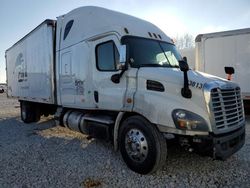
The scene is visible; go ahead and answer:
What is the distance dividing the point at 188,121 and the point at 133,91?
4.41 feet

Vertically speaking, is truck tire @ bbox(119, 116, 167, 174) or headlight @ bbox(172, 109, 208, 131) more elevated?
headlight @ bbox(172, 109, 208, 131)

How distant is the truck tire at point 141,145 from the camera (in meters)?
5.16

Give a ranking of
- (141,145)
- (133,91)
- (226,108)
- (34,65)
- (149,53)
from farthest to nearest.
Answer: (34,65) → (149,53) → (133,91) → (141,145) → (226,108)

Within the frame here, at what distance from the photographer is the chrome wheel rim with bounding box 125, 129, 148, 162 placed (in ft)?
17.6

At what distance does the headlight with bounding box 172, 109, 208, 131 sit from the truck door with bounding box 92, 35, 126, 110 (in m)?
1.42

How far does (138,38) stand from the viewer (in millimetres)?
6320

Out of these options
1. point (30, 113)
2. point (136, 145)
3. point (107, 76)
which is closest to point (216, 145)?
point (136, 145)

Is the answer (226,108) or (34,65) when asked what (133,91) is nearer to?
(226,108)

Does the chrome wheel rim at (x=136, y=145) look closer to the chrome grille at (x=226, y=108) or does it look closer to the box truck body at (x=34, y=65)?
the chrome grille at (x=226, y=108)

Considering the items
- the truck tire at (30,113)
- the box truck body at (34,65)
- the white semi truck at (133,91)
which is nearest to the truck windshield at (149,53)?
the white semi truck at (133,91)

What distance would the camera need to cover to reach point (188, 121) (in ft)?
15.9

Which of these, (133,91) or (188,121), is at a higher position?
(133,91)

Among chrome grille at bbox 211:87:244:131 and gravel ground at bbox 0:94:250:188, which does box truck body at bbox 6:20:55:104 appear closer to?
gravel ground at bbox 0:94:250:188

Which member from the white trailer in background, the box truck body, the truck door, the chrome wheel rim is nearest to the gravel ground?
the chrome wheel rim
